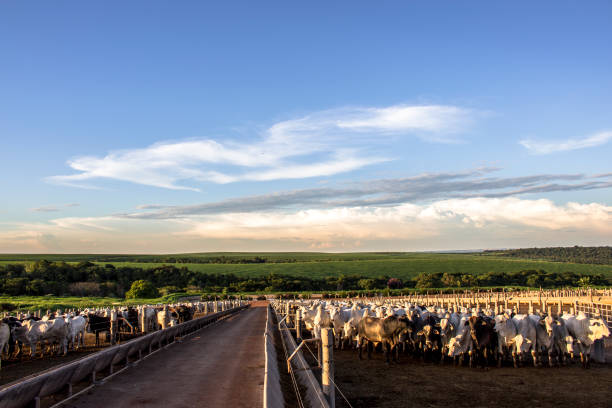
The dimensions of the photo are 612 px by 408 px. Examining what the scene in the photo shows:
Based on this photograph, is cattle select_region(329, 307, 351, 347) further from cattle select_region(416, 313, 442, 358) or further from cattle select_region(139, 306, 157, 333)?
cattle select_region(139, 306, 157, 333)

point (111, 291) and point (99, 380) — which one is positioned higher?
point (99, 380)

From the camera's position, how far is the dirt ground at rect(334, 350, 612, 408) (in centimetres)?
1271

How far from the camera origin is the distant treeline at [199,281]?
94.8 metres

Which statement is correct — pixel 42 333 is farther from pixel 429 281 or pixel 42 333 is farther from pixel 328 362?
pixel 429 281

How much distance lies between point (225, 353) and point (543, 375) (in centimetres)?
1154

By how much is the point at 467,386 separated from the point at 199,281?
114592 millimetres

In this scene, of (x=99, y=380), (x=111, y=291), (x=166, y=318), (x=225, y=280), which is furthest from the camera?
(x=225, y=280)

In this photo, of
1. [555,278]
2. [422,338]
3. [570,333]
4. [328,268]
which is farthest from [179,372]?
[328,268]

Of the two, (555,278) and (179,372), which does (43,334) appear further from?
(555,278)

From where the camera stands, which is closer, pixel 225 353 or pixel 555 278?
pixel 225 353

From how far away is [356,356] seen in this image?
821 inches

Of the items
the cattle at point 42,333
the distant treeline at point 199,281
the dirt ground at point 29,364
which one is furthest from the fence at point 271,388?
the distant treeline at point 199,281

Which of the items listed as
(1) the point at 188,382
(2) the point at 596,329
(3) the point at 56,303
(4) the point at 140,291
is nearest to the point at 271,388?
(1) the point at 188,382

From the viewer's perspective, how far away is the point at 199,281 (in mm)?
123562
